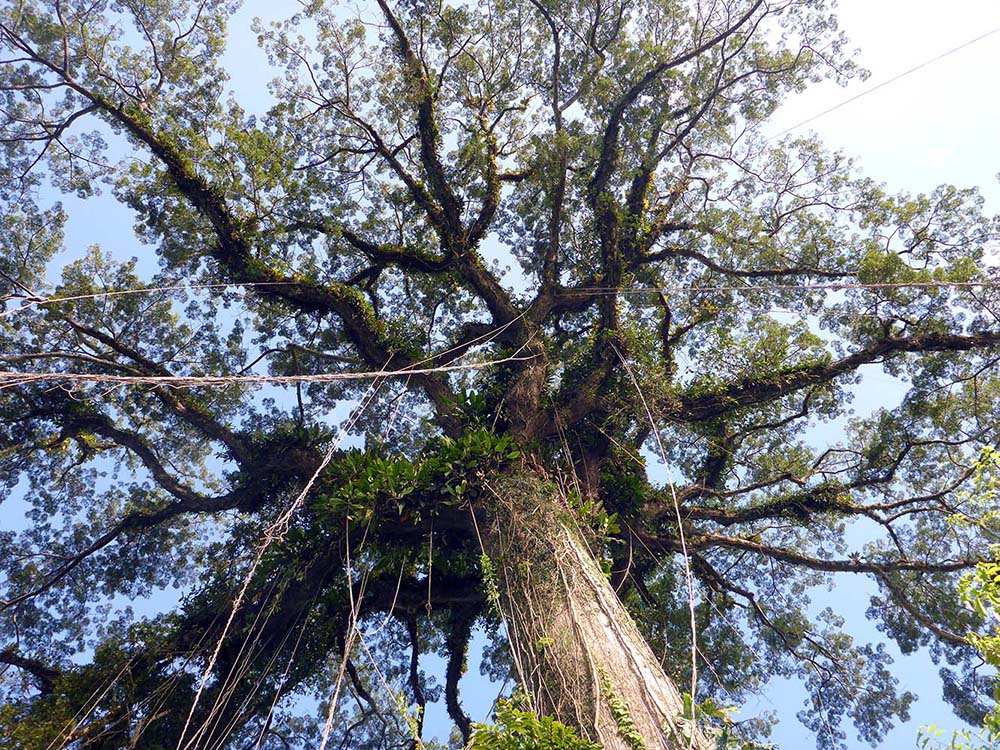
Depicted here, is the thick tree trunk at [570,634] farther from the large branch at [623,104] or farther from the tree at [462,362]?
the large branch at [623,104]

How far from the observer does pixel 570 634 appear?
373 cm

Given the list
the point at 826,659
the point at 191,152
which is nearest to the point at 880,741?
the point at 826,659

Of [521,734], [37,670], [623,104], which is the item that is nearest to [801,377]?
[623,104]

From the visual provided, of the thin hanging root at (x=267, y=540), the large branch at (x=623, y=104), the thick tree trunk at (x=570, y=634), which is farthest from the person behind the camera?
the large branch at (x=623, y=104)

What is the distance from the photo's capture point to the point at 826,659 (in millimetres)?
7527

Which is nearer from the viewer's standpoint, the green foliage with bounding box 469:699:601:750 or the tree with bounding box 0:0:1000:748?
the green foliage with bounding box 469:699:601:750

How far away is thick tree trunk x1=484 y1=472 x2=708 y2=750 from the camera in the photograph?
124 inches

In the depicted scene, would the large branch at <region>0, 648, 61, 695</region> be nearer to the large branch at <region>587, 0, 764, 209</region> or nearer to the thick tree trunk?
the thick tree trunk

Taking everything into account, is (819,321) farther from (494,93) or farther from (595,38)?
(494,93)

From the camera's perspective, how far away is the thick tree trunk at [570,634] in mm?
3148

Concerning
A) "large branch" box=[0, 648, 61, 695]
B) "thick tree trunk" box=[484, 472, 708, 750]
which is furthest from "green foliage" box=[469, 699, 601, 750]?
"large branch" box=[0, 648, 61, 695]

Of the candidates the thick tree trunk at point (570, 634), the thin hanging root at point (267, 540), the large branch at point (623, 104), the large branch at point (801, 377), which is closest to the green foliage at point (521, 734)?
the thick tree trunk at point (570, 634)

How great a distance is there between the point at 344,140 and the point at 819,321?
6387 millimetres

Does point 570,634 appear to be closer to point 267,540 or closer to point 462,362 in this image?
point 267,540
